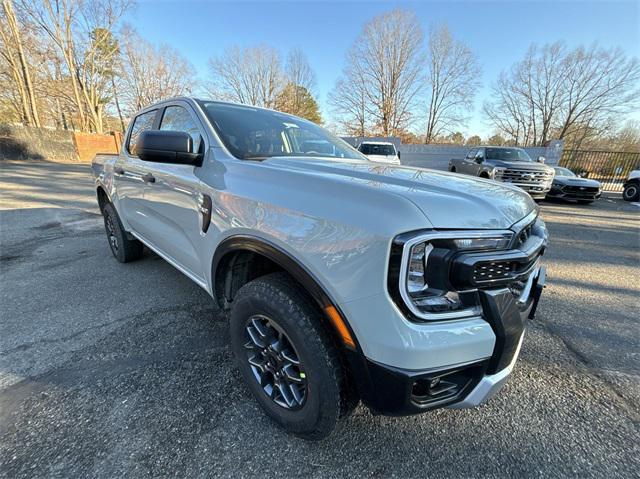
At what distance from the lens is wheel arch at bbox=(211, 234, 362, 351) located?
125 cm

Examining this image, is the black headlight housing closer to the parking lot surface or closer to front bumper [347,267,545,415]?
front bumper [347,267,545,415]

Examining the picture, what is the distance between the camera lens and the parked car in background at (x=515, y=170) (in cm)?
930

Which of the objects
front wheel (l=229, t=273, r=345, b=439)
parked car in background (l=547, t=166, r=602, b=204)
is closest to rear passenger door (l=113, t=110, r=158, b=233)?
front wheel (l=229, t=273, r=345, b=439)

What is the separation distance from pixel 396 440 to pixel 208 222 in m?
1.67

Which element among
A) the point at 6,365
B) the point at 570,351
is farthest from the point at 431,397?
the point at 6,365

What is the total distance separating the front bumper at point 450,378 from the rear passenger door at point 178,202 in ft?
4.70

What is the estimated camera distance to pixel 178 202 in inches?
88.8

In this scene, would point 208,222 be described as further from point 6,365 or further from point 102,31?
point 102,31

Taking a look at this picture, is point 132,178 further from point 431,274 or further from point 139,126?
point 431,274

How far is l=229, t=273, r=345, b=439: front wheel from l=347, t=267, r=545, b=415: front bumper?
0.16 m

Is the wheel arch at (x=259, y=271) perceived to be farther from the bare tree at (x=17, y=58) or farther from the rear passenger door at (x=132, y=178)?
the bare tree at (x=17, y=58)

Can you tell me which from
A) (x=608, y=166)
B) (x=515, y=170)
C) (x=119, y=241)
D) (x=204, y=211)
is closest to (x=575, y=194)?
(x=515, y=170)

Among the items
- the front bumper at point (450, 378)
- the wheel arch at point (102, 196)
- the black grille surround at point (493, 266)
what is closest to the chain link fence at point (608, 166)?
the black grille surround at point (493, 266)

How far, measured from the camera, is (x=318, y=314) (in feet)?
4.53
